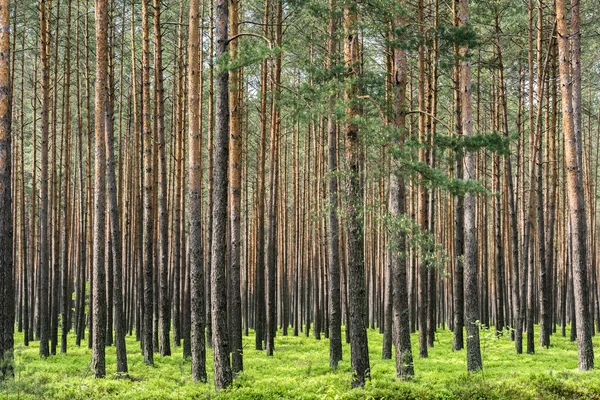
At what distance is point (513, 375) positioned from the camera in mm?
11320

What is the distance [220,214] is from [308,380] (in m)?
3.67

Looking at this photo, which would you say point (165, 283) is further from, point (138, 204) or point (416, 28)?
point (416, 28)

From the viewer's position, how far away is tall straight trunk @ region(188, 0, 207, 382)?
10773 mm

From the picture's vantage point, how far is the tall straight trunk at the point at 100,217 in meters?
11.8

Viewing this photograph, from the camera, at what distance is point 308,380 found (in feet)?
37.4

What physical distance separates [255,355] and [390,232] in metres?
7.38

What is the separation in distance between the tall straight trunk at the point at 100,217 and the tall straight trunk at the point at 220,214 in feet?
9.58

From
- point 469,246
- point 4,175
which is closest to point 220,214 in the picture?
point 4,175

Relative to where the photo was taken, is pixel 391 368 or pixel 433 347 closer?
pixel 391 368

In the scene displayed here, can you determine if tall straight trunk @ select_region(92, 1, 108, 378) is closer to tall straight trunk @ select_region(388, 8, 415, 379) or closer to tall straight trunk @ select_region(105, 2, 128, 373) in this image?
tall straight trunk @ select_region(105, 2, 128, 373)

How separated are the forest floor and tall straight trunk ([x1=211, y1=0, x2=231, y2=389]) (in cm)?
50

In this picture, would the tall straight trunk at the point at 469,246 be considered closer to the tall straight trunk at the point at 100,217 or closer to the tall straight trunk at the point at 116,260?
the tall straight trunk at the point at 116,260

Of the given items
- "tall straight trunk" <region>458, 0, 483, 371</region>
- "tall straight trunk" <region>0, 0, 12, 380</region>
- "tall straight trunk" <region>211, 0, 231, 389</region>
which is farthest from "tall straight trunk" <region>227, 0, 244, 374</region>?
"tall straight trunk" <region>458, 0, 483, 371</region>

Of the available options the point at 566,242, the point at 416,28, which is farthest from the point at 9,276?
the point at 566,242
